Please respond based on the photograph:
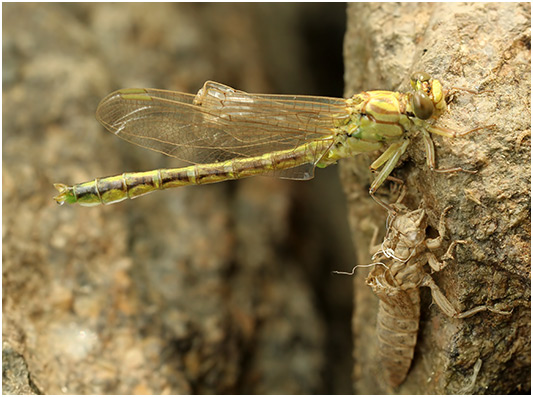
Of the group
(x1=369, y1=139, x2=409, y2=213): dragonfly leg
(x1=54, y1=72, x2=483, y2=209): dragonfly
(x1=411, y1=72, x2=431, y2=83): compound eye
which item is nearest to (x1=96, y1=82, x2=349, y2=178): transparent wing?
(x1=54, y1=72, x2=483, y2=209): dragonfly

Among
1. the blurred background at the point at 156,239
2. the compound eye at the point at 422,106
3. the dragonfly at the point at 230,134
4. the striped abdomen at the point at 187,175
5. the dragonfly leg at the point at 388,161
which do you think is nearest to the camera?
the compound eye at the point at 422,106

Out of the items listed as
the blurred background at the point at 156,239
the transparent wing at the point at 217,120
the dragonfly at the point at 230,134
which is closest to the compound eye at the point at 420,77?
the dragonfly at the point at 230,134

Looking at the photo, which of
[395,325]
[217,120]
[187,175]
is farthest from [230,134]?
[395,325]

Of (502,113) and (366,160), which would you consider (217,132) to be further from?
(502,113)

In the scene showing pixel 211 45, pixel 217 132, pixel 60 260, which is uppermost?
pixel 211 45

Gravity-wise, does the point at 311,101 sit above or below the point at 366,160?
above

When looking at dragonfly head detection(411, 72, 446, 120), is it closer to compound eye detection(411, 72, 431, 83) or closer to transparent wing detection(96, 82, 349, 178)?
compound eye detection(411, 72, 431, 83)

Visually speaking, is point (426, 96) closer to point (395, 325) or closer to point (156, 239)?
point (395, 325)

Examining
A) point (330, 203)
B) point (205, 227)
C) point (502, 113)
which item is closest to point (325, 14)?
point (330, 203)

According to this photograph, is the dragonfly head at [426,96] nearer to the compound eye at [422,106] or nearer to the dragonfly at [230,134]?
the compound eye at [422,106]

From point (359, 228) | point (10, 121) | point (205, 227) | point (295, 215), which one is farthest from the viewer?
point (295, 215)
